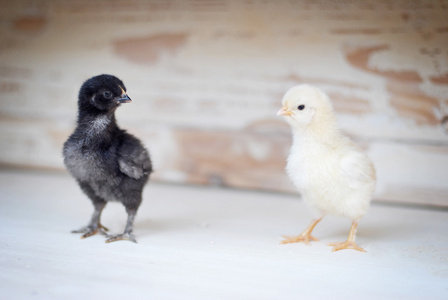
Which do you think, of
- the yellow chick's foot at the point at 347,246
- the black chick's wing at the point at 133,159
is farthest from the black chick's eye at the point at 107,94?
the yellow chick's foot at the point at 347,246

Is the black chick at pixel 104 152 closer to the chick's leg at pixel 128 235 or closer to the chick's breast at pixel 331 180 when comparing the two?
the chick's leg at pixel 128 235

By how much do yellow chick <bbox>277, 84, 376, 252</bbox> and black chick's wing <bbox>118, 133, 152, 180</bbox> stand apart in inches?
14.5

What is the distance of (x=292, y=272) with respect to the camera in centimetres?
96

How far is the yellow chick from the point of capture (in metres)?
1.12

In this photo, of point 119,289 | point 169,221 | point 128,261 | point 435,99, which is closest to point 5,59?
point 169,221

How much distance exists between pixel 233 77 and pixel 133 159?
0.72m

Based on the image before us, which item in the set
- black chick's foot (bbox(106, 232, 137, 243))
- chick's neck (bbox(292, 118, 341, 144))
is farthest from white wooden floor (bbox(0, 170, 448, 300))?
chick's neck (bbox(292, 118, 341, 144))

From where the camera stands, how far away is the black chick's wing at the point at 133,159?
1.12 m

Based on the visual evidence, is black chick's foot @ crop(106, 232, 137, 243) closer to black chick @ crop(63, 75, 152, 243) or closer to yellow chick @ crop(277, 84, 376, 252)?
black chick @ crop(63, 75, 152, 243)

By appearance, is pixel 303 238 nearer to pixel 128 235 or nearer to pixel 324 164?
pixel 324 164

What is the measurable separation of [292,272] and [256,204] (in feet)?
2.14

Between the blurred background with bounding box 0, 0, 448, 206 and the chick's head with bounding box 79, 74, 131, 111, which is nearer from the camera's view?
the chick's head with bounding box 79, 74, 131, 111

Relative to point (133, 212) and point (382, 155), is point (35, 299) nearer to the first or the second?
point (133, 212)

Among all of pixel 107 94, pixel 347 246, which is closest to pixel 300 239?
pixel 347 246
